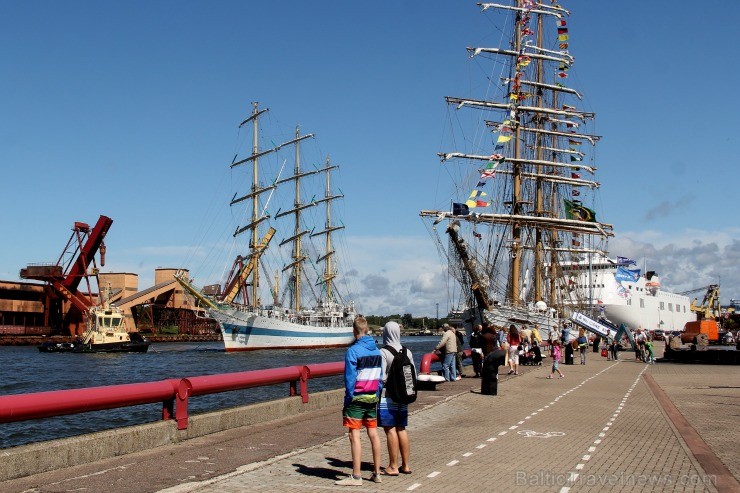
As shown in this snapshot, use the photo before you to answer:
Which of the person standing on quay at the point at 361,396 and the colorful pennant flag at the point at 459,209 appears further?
the colorful pennant flag at the point at 459,209

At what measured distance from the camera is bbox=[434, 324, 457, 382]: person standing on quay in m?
22.2

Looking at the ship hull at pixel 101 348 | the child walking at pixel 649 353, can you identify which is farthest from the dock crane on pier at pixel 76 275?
the child walking at pixel 649 353

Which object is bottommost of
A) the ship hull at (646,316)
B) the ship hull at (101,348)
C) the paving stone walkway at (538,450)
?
the ship hull at (101,348)

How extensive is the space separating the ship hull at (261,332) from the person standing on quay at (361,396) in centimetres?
7615

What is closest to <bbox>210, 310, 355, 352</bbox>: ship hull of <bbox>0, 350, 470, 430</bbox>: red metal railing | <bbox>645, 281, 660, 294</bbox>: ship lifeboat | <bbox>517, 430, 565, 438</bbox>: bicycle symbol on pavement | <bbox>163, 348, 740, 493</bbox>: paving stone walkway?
<bbox>645, 281, 660, 294</bbox>: ship lifeboat

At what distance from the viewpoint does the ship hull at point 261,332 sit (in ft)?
277

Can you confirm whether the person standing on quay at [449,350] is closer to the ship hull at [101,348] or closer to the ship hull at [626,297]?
the ship hull at [101,348]

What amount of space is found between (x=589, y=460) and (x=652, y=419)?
541 cm

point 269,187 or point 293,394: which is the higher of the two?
point 269,187

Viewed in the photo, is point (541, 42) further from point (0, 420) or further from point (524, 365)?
point (0, 420)

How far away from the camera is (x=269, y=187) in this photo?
84688 mm

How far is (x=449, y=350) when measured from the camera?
882 inches

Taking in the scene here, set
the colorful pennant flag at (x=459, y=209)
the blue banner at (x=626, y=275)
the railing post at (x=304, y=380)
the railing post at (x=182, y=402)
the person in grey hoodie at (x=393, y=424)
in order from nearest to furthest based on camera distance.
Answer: the person in grey hoodie at (x=393, y=424) → the railing post at (x=182, y=402) → the railing post at (x=304, y=380) → the colorful pennant flag at (x=459, y=209) → the blue banner at (x=626, y=275)

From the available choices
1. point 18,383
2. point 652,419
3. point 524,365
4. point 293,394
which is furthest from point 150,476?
point 18,383
